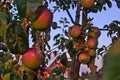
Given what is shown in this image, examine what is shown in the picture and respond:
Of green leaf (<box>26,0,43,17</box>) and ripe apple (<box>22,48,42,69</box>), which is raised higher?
green leaf (<box>26,0,43,17</box>)

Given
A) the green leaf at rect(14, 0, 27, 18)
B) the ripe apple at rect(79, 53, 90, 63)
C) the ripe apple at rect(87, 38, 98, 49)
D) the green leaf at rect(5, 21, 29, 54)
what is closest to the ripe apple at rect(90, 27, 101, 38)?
the ripe apple at rect(87, 38, 98, 49)

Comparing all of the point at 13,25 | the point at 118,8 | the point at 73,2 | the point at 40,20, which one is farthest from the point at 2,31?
the point at 73,2

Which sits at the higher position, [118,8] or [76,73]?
[118,8]

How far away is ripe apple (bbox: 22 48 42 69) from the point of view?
1476 millimetres

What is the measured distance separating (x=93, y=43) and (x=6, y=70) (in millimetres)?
1407

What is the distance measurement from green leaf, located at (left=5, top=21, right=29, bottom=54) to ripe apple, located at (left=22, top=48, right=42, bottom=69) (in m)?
0.06

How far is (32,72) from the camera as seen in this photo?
Result: 4.72 ft

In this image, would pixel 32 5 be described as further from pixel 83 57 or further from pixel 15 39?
pixel 83 57

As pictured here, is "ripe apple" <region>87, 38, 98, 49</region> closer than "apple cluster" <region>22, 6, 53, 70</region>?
No

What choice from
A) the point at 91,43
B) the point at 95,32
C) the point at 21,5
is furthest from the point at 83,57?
the point at 21,5

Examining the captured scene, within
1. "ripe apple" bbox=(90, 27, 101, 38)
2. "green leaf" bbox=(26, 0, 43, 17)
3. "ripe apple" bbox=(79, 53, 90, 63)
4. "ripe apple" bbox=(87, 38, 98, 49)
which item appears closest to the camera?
"green leaf" bbox=(26, 0, 43, 17)

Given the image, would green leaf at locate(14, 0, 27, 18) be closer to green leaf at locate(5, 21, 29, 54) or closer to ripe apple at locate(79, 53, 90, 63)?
green leaf at locate(5, 21, 29, 54)

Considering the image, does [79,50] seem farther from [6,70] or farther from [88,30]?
[6,70]

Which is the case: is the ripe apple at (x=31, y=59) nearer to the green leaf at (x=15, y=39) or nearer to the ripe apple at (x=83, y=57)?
the green leaf at (x=15, y=39)
